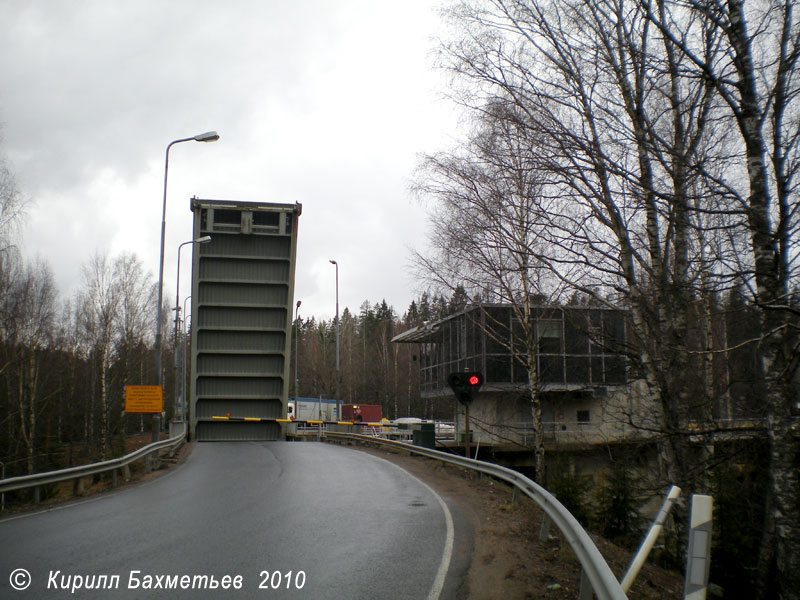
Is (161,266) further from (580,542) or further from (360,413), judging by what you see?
(360,413)

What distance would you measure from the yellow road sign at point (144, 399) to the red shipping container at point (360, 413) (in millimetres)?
27632

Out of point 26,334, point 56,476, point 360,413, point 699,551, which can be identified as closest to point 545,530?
point 699,551

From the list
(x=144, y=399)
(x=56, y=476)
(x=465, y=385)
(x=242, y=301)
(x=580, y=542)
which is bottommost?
(x=56, y=476)

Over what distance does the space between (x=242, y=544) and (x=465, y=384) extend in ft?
25.6

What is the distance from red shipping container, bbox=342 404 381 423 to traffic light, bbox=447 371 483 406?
34534 mm

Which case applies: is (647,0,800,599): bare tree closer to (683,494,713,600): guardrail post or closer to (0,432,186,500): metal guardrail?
(683,494,713,600): guardrail post

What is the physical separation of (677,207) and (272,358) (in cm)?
1667

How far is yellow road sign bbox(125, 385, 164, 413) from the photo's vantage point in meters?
20.9

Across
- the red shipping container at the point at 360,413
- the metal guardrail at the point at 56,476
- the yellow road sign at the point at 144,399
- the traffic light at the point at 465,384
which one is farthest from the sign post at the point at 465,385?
the red shipping container at the point at 360,413

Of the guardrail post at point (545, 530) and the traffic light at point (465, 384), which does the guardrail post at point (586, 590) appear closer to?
the guardrail post at point (545, 530)

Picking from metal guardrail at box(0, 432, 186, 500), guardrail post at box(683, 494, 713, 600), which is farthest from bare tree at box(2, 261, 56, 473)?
guardrail post at box(683, 494, 713, 600)

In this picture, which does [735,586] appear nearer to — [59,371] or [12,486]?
[12,486]

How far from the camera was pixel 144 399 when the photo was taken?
21172 mm

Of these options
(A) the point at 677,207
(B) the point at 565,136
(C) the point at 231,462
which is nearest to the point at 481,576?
(A) the point at 677,207
